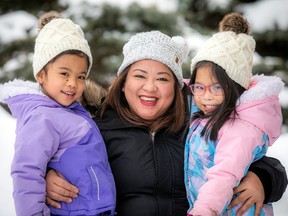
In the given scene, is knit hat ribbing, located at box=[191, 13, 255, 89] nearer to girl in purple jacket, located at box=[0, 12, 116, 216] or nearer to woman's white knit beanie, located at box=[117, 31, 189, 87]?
woman's white knit beanie, located at box=[117, 31, 189, 87]

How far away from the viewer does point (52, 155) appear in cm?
190

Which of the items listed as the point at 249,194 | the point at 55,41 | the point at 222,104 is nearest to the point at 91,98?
the point at 55,41

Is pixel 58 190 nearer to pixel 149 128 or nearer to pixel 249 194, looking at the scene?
pixel 149 128

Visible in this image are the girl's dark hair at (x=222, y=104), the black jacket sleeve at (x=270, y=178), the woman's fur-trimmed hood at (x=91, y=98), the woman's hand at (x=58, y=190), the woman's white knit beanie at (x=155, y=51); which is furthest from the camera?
the woman's fur-trimmed hood at (x=91, y=98)

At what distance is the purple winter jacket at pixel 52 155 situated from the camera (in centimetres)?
178

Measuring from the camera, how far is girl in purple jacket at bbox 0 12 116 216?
5.90ft

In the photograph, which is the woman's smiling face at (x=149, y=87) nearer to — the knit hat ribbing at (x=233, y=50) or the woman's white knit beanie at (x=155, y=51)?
the woman's white knit beanie at (x=155, y=51)

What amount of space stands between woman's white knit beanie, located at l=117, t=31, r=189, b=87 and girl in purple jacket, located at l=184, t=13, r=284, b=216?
0.17m

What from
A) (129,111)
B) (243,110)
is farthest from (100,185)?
(243,110)

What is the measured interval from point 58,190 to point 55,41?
78 cm

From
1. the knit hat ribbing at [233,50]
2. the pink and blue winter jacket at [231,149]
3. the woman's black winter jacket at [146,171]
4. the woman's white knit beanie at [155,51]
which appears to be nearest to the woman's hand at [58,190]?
the woman's black winter jacket at [146,171]

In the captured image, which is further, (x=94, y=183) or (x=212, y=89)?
(x=212, y=89)

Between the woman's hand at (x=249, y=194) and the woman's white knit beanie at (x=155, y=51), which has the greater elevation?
the woman's white knit beanie at (x=155, y=51)

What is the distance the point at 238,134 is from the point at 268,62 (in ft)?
18.5
